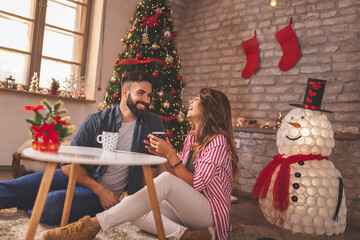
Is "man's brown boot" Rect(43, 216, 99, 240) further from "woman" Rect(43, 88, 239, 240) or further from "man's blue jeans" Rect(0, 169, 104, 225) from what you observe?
"man's blue jeans" Rect(0, 169, 104, 225)

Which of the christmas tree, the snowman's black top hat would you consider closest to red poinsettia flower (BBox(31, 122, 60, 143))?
the snowman's black top hat

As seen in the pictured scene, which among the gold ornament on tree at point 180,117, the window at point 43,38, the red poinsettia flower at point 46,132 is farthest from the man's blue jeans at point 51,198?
the window at point 43,38

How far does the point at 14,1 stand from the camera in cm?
391

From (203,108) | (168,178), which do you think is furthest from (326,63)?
(168,178)

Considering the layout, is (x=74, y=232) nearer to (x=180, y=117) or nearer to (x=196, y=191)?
(x=196, y=191)

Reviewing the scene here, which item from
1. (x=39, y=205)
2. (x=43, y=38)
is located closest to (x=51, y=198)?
(x=39, y=205)

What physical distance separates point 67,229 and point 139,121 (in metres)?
0.81

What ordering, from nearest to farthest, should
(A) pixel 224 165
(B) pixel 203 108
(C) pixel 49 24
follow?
(A) pixel 224 165 < (B) pixel 203 108 < (C) pixel 49 24

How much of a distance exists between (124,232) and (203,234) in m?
0.52

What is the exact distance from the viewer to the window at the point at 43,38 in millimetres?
3879

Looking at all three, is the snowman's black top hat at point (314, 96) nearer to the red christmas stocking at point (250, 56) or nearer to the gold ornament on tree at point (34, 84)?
the red christmas stocking at point (250, 56)

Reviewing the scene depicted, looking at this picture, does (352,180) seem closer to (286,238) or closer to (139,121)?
(286,238)

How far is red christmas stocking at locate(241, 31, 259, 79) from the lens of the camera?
407cm

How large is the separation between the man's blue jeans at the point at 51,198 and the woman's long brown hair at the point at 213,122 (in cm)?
69
